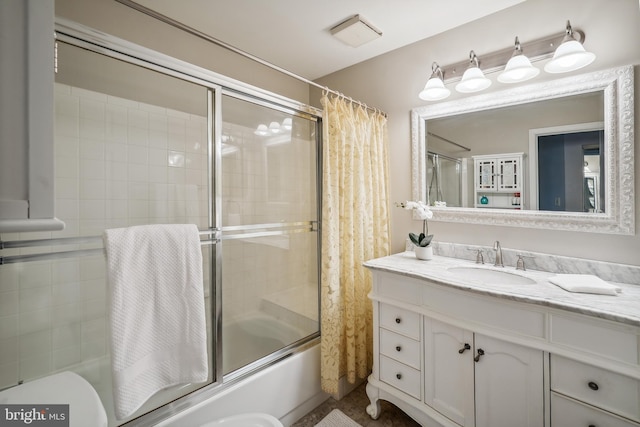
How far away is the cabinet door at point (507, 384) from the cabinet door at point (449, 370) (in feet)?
0.14

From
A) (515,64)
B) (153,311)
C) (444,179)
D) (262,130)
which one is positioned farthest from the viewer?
(262,130)

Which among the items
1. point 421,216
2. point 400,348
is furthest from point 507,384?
point 421,216

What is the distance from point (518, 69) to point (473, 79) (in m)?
0.23

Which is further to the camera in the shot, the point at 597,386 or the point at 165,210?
the point at 165,210

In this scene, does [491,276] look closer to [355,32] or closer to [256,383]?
[256,383]

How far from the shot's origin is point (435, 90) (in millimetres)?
1930

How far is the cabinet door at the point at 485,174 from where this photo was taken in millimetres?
1839

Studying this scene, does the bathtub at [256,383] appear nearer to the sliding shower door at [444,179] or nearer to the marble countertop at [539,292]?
the marble countertop at [539,292]

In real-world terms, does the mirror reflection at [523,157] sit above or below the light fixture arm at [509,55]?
below

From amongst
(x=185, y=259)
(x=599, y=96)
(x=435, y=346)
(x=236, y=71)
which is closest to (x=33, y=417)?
(x=185, y=259)

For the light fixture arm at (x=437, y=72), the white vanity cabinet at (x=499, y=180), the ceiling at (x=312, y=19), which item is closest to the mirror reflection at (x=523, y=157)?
the white vanity cabinet at (x=499, y=180)

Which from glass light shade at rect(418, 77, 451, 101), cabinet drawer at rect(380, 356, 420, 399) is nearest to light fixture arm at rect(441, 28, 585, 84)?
glass light shade at rect(418, 77, 451, 101)

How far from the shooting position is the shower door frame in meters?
1.14

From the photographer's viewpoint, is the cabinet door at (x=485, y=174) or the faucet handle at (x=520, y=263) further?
the cabinet door at (x=485, y=174)
